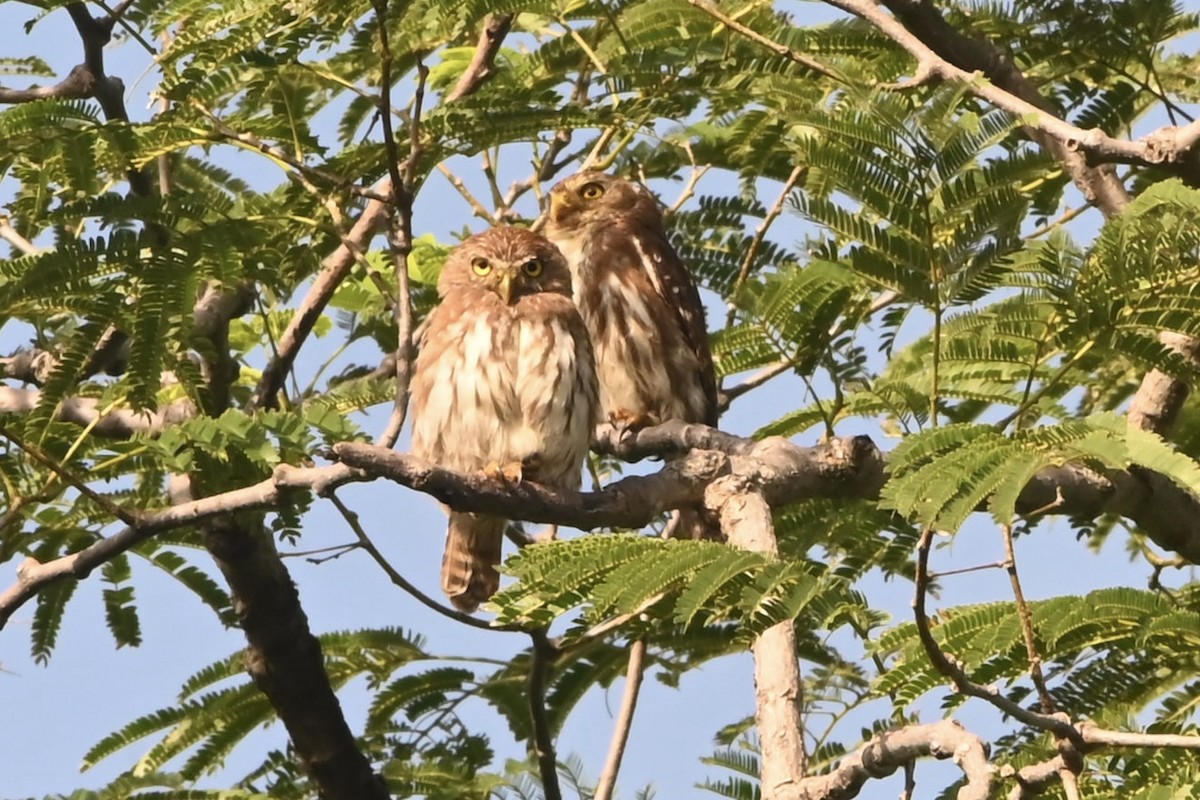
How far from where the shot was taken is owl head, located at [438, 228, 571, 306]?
5.83 metres

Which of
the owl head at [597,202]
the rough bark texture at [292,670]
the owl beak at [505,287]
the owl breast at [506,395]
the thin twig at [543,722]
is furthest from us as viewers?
the owl head at [597,202]

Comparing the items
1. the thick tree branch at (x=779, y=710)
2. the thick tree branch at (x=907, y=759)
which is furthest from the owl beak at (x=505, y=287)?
the thick tree branch at (x=907, y=759)

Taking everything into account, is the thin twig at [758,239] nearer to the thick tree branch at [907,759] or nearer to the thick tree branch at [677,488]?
the thick tree branch at [677,488]

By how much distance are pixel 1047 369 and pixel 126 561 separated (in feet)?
10.1

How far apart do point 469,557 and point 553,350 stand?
2.65 ft

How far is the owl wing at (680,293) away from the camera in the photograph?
257 inches

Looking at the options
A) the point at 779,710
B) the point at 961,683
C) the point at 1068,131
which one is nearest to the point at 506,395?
the point at 1068,131

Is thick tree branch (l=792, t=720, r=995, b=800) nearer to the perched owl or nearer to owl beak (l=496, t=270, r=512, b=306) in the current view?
owl beak (l=496, t=270, r=512, b=306)

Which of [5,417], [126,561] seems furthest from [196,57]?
[126,561]

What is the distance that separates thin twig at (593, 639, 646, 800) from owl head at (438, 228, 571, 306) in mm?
1235

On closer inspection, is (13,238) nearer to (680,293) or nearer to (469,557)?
(469,557)

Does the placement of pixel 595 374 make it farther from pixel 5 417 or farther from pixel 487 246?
pixel 5 417

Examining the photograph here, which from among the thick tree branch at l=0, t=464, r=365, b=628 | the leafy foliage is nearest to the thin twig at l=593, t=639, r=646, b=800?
the leafy foliage

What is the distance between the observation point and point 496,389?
5398 millimetres
